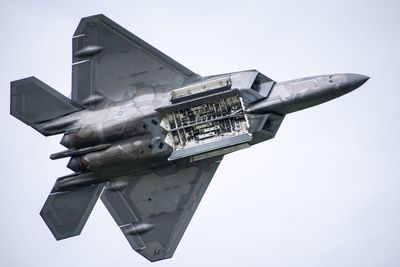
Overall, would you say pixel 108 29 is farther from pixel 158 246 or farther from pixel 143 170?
pixel 158 246

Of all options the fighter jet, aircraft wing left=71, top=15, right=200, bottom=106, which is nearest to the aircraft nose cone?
the fighter jet

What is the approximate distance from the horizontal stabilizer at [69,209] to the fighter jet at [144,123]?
0.11 feet

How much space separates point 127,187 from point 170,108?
349 cm

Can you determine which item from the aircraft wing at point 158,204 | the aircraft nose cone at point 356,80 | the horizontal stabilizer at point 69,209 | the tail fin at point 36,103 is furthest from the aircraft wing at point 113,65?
the aircraft nose cone at point 356,80

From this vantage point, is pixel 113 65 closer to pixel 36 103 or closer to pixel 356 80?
pixel 36 103

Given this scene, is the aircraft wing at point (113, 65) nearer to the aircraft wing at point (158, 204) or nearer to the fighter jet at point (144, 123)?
the fighter jet at point (144, 123)

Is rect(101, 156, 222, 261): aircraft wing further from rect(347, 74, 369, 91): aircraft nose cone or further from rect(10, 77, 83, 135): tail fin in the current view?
rect(347, 74, 369, 91): aircraft nose cone

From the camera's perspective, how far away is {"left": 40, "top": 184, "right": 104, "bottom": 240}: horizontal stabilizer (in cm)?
3102

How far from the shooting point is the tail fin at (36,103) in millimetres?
30609

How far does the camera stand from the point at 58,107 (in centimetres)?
3064

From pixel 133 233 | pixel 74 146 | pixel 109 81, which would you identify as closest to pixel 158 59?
pixel 109 81

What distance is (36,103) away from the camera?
3067cm

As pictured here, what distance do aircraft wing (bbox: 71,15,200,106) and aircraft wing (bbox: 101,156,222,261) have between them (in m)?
2.80

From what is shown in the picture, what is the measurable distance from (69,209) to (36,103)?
11.8 feet
